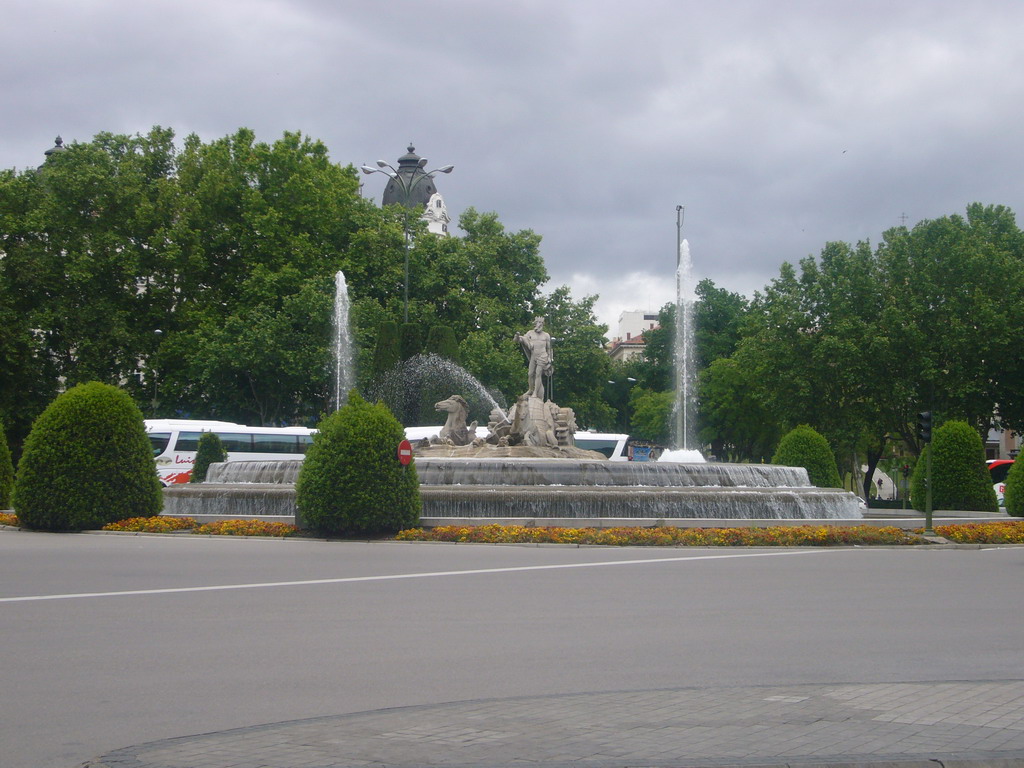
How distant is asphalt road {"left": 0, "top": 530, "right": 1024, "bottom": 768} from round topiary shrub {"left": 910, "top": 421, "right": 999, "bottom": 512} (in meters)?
16.0

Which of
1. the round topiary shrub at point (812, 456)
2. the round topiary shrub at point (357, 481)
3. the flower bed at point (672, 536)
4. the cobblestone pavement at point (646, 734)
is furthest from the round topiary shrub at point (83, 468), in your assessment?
the cobblestone pavement at point (646, 734)

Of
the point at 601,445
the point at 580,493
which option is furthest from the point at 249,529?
the point at 601,445

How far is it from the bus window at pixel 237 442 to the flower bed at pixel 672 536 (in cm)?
2979

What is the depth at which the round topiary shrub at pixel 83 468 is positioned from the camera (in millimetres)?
24078

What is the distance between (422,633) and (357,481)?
12572 mm

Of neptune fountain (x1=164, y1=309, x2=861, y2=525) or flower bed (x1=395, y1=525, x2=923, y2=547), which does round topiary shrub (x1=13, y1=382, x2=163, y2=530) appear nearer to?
neptune fountain (x1=164, y1=309, x2=861, y2=525)

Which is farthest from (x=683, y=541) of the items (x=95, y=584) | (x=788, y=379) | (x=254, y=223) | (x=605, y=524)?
(x=254, y=223)

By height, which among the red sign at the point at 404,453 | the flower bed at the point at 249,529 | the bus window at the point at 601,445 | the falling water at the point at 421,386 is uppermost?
the falling water at the point at 421,386

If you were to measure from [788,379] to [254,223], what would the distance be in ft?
79.2

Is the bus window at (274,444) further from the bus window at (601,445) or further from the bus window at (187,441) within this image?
the bus window at (601,445)

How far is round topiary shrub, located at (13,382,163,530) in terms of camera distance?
24.1 m

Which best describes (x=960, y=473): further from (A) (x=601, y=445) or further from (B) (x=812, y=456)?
(A) (x=601, y=445)

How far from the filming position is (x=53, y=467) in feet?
79.1

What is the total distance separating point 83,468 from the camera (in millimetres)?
24047
